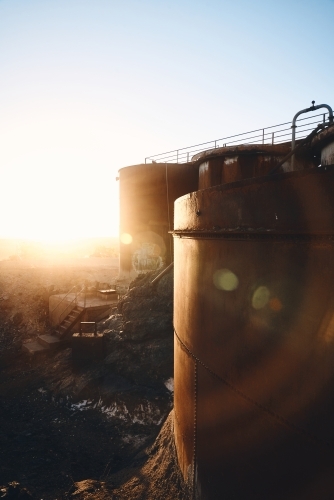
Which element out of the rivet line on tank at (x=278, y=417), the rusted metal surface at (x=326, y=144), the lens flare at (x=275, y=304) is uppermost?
the rusted metal surface at (x=326, y=144)

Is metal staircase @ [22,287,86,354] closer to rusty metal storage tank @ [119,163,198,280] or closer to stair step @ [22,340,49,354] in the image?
stair step @ [22,340,49,354]

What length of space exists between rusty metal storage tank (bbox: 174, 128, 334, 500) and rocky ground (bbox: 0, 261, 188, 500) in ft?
7.60

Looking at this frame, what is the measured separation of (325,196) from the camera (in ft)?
8.90

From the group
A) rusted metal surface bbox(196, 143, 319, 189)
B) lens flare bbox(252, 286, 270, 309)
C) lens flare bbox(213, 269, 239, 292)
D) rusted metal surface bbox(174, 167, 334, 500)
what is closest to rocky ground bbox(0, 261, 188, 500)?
rusted metal surface bbox(174, 167, 334, 500)

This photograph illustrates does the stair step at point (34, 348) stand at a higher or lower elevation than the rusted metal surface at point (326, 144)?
lower

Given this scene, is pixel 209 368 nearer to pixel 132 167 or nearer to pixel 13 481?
pixel 13 481

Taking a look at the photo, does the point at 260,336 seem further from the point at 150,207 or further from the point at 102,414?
the point at 150,207

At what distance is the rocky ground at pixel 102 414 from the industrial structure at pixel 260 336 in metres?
2.11

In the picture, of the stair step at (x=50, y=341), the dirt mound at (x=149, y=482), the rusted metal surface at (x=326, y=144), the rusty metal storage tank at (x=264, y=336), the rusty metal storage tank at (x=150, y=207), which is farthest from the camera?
the rusty metal storage tank at (x=150, y=207)

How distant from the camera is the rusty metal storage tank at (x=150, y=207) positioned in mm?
16125

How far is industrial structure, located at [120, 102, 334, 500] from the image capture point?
8.94ft

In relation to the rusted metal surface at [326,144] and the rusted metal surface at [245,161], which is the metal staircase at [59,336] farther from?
the rusted metal surface at [326,144]

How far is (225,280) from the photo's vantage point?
3723mm

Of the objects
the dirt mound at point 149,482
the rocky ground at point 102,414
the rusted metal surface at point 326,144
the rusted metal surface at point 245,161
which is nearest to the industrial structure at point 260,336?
the rusted metal surface at point 326,144
